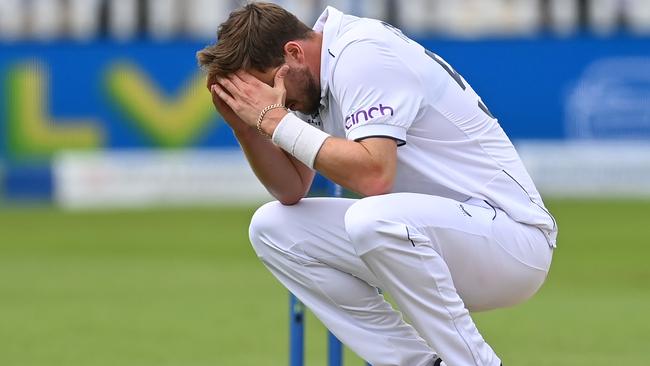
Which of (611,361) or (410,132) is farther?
(611,361)

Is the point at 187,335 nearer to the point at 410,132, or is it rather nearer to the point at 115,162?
the point at 410,132

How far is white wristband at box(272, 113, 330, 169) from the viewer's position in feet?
14.7

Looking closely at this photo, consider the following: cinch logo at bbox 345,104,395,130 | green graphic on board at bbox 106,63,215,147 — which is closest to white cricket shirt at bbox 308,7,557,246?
cinch logo at bbox 345,104,395,130

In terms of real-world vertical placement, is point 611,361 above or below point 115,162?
above

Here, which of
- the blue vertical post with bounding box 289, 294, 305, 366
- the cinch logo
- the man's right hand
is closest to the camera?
the cinch logo

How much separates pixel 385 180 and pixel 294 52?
53 cm

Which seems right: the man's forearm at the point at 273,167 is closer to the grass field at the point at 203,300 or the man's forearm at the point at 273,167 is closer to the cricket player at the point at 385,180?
the cricket player at the point at 385,180

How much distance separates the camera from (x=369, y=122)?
174 inches

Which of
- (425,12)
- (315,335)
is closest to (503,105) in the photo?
(425,12)

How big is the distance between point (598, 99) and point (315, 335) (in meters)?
9.88

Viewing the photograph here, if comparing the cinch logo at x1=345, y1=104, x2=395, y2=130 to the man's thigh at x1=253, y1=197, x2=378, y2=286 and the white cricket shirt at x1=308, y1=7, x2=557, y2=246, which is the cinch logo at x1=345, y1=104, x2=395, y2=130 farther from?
the man's thigh at x1=253, y1=197, x2=378, y2=286

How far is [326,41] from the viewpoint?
4.66 meters

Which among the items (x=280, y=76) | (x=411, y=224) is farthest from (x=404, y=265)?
(x=280, y=76)

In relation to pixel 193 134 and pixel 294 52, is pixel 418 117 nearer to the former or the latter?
pixel 294 52
